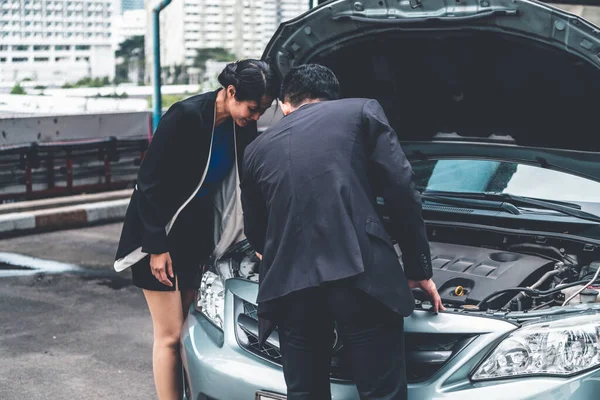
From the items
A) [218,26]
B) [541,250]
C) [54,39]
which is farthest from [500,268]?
[218,26]

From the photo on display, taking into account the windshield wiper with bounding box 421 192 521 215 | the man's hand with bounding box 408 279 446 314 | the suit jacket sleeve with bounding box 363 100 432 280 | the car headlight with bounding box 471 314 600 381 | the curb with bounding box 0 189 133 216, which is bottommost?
the curb with bounding box 0 189 133 216

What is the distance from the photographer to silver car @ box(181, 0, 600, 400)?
278 centimetres

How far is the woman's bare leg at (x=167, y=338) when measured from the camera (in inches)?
144

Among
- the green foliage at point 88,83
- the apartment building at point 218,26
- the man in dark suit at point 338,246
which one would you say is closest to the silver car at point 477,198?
the man in dark suit at point 338,246

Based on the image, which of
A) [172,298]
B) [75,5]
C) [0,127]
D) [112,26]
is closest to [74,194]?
[0,127]

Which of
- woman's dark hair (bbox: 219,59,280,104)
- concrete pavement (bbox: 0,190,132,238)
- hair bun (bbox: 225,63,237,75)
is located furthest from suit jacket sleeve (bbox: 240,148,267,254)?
concrete pavement (bbox: 0,190,132,238)

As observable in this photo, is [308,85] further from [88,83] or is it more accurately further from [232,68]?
[88,83]

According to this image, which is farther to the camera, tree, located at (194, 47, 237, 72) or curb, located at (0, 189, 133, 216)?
tree, located at (194, 47, 237, 72)

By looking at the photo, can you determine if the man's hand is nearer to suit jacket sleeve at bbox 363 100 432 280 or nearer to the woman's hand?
suit jacket sleeve at bbox 363 100 432 280

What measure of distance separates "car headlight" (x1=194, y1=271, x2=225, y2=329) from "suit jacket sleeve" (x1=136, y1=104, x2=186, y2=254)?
0.75 ft

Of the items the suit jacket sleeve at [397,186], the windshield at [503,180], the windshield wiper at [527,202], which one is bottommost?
the windshield wiper at [527,202]

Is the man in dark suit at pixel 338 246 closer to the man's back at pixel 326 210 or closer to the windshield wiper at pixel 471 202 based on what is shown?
the man's back at pixel 326 210

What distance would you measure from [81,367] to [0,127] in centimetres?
589

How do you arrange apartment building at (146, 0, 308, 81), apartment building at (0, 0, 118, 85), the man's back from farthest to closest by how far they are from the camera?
apartment building at (146, 0, 308, 81) → apartment building at (0, 0, 118, 85) → the man's back
